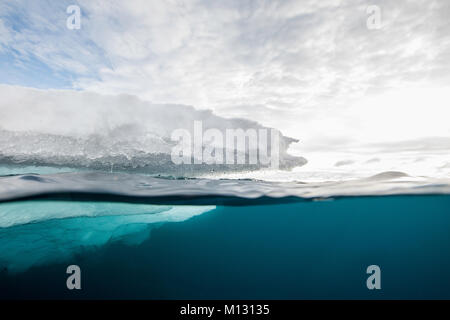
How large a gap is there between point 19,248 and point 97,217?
3.88 metres

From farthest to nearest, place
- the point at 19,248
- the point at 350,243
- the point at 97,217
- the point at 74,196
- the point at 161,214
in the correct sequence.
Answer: the point at 350,243, the point at 161,214, the point at 97,217, the point at 19,248, the point at 74,196

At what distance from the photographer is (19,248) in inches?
453

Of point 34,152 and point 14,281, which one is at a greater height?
point 34,152

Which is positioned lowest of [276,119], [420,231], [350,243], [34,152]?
[350,243]

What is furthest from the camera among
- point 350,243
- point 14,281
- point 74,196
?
point 350,243


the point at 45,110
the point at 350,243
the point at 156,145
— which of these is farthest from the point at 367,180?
the point at 350,243

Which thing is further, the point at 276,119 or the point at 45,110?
the point at 276,119

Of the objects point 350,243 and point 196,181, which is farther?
point 350,243

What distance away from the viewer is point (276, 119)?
10.9 meters
